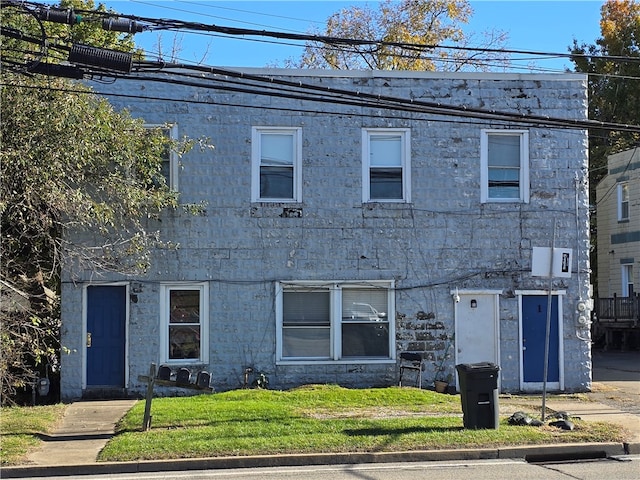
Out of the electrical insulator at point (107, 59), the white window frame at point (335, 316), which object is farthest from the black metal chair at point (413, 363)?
the electrical insulator at point (107, 59)

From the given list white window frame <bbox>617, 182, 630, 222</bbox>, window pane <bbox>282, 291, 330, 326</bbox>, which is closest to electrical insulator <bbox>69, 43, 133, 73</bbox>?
window pane <bbox>282, 291, 330, 326</bbox>

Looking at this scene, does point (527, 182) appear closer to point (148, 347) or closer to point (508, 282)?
point (508, 282)

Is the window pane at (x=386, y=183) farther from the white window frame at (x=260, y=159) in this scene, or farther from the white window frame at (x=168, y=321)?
the white window frame at (x=168, y=321)

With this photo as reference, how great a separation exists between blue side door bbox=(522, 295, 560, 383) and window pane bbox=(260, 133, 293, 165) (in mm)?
5987

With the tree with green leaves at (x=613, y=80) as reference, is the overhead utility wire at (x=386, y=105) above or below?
below

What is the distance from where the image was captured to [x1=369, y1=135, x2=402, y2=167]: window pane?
1773 centimetres

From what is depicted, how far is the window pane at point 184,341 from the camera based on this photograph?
17109mm

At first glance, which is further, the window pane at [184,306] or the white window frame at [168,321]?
the window pane at [184,306]

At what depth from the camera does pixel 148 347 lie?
16875 mm

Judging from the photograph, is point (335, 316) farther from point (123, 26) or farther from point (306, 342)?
point (123, 26)

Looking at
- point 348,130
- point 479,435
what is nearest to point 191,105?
point 348,130

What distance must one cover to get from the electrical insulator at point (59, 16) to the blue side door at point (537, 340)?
11.0 m

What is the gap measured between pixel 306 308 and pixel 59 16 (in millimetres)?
8164

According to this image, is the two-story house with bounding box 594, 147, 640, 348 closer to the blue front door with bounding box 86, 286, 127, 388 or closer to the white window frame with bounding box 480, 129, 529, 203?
the white window frame with bounding box 480, 129, 529, 203
